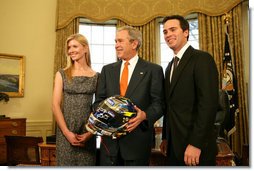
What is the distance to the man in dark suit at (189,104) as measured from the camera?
92cm

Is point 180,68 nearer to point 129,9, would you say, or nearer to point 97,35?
point 129,9

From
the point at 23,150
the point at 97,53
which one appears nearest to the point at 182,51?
the point at 23,150

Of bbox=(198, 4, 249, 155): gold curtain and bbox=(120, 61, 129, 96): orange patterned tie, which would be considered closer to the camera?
bbox=(120, 61, 129, 96): orange patterned tie

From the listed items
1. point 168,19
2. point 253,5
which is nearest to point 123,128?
point 168,19

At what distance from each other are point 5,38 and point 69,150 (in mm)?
2147

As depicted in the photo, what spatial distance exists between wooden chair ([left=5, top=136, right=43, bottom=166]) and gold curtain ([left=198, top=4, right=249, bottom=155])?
235cm

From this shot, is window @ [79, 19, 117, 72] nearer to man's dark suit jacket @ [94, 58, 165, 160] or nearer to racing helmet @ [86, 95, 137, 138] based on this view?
man's dark suit jacket @ [94, 58, 165, 160]

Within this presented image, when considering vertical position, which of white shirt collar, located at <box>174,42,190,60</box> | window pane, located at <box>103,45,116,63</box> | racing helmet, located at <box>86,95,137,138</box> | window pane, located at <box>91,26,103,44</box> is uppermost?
window pane, located at <box>91,26,103,44</box>

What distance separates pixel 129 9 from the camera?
3.60 m

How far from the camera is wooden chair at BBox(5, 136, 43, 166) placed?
57.9 inches

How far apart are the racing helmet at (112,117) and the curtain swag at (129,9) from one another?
272cm

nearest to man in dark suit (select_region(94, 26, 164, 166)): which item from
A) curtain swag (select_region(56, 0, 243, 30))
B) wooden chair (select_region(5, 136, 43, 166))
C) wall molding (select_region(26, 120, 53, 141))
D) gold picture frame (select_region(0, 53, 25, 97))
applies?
wooden chair (select_region(5, 136, 43, 166))

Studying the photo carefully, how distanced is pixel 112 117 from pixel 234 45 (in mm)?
2784

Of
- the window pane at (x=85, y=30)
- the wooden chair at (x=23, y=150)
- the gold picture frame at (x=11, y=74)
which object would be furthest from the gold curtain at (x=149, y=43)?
the wooden chair at (x=23, y=150)
